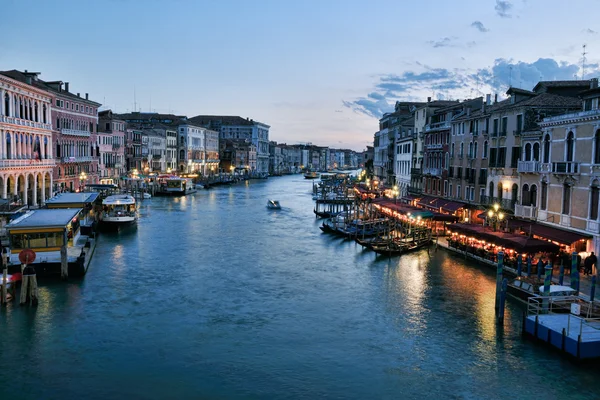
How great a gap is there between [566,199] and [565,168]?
50.4 inches

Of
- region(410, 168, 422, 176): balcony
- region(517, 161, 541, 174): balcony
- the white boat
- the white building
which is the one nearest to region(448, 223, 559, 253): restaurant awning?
region(517, 161, 541, 174): balcony

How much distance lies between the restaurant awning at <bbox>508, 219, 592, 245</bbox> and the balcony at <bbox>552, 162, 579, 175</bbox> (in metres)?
2.34

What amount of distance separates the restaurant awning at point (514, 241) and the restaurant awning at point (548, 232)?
0.40m

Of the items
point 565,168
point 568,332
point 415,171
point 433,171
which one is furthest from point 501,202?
point 415,171

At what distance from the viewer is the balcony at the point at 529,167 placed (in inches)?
960

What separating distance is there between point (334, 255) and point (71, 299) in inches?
544

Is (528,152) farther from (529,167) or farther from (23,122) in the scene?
(23,122)

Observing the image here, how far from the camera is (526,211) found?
25.0m

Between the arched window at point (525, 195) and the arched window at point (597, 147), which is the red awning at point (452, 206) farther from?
the arched window at point (597, 147)

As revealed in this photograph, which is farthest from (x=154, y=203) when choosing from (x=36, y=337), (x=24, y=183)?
(x=36, y=337)

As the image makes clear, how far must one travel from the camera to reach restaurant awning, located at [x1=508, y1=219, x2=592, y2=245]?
20.8 meters

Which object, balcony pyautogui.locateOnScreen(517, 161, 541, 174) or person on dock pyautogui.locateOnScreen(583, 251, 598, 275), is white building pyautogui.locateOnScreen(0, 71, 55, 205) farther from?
person on dock pyautogui.locateOnScreen(583, 251, 598, 275)

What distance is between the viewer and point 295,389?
496 inches

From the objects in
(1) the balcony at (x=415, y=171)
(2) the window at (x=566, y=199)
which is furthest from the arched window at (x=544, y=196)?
(1) the balcony at (x=415, y=171)
